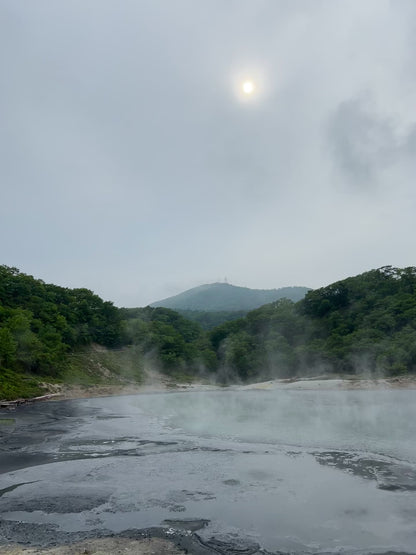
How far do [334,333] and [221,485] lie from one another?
77.8 metres

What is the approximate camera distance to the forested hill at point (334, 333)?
3000 inches

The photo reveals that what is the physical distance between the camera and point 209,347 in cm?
10956

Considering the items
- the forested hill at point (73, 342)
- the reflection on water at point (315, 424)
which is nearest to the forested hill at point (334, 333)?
the forested hill at point (73, 342)

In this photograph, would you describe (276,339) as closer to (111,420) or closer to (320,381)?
(320,381)

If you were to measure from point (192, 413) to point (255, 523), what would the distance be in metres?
27.6

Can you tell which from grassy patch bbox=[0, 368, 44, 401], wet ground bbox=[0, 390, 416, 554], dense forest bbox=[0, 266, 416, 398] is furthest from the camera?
dense forest bbox=[0, 266, 416, 398]

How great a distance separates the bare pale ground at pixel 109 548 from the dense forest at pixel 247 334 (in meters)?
53.4

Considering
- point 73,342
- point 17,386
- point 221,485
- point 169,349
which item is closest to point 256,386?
point 169,349

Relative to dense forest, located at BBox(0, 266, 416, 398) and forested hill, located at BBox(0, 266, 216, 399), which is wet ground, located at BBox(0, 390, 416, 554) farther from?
dense forest, located at BBox(0, 266, 416, 398)

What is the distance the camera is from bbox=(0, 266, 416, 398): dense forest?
70438 millimetres

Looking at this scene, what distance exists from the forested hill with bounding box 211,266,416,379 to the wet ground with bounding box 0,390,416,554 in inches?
1892

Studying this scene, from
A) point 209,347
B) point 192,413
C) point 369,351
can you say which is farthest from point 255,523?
point 209,347

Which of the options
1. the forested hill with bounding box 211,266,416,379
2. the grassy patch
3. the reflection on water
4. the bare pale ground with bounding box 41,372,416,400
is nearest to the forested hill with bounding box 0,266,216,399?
the grassy patch

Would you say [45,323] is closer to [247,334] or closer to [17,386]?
[17,386]
